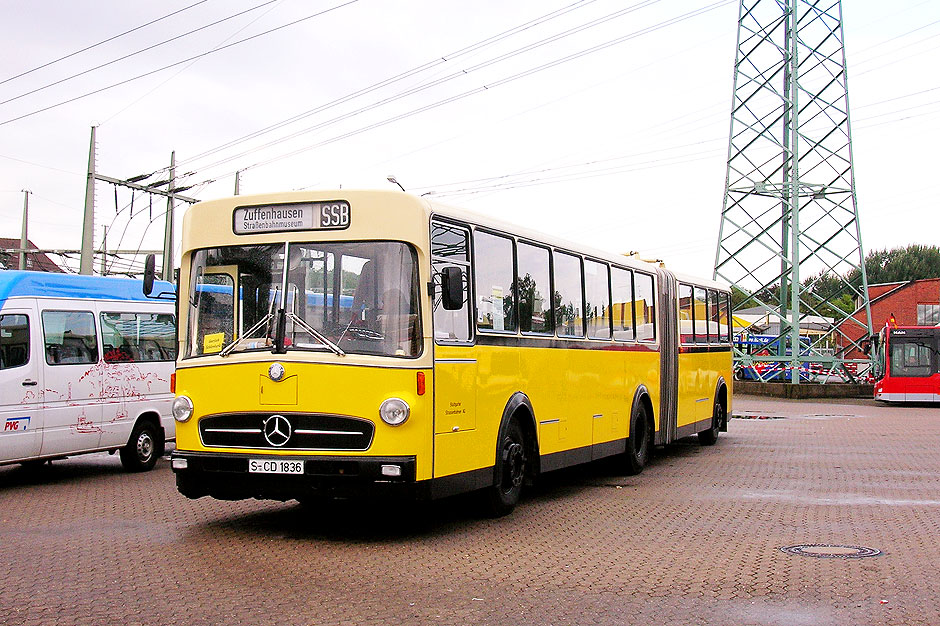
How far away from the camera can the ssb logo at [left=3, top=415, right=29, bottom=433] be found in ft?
43.8

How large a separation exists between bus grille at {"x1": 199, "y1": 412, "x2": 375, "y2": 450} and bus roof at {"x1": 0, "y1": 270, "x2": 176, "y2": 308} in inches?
211

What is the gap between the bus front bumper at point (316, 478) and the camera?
9.16 m

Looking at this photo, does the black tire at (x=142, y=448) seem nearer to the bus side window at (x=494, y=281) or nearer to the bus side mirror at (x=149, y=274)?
the bus side mirror at (x=149, y=274)

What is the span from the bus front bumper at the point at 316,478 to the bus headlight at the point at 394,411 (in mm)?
311

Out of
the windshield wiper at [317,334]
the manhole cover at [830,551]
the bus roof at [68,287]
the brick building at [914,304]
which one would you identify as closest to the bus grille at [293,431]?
the windshield wiper at [317,334]

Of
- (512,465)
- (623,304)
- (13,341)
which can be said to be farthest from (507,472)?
(13,341)

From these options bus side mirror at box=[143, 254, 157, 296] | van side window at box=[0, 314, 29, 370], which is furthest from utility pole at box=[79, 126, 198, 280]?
bus side mirror at box=[143, 254, 157, 296]

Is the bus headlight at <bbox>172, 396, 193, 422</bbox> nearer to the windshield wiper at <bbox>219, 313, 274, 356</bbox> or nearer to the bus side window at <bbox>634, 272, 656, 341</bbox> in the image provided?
the windshield wiper at <bbox>219, 313, 274, 356</bbox>

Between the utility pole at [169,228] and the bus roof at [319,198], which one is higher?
the utility pole at [169,228]

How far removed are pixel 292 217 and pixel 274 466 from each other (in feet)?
7.12

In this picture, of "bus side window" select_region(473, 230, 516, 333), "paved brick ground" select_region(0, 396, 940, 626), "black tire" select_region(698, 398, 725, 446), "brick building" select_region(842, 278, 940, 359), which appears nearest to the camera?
"paved brick ground" select_region(0, 396, 940, 626)

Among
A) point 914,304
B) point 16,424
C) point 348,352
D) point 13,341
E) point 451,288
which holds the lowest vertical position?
point 16,424

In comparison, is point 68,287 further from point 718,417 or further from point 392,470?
point 718,417

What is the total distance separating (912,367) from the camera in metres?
39.7
